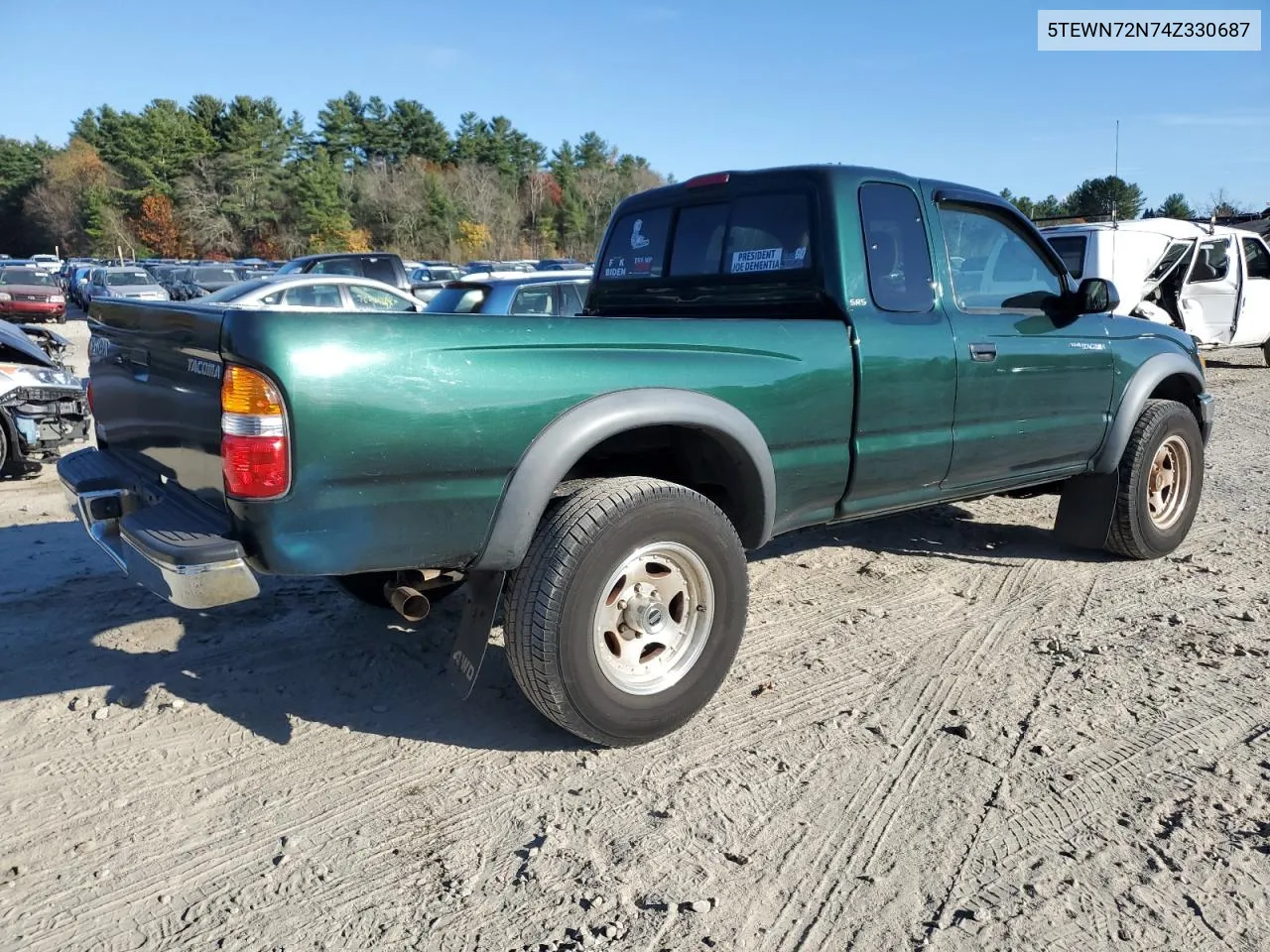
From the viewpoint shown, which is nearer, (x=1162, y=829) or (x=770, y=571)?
(x=1162, y=829)

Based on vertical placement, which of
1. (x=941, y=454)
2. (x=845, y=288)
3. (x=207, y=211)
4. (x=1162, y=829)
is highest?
(x=207, y=211)

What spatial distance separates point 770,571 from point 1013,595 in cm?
124

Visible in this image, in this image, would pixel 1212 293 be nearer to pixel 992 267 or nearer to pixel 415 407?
pixel 992 267

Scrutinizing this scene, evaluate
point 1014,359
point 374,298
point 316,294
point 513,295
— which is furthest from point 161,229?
point 1014,359

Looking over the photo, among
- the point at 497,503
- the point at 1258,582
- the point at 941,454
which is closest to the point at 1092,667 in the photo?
the point at 941,454

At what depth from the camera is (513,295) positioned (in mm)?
9531

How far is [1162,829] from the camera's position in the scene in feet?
9.12

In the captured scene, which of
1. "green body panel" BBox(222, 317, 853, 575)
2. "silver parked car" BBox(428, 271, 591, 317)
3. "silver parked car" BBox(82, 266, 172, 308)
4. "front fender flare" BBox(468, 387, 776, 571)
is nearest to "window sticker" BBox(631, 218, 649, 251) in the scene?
"green body panel" BBox(222, 317, 853, 575)

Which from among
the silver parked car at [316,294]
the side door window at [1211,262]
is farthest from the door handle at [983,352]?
the side door window at [1211,262]

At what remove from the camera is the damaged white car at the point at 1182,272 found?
38.8 ft

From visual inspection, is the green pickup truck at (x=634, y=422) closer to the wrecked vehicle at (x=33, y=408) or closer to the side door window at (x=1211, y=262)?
the wrecked vehicle at (x=33, y=408)

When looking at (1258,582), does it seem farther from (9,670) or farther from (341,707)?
(9,670)

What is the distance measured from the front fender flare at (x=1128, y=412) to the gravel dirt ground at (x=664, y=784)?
68 cm

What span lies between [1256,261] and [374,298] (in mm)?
13484
